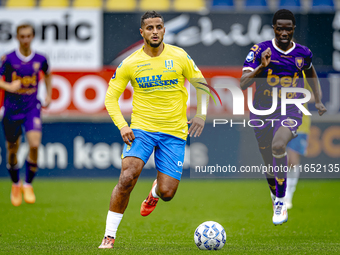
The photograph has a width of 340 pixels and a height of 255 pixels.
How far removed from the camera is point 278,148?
6.30m

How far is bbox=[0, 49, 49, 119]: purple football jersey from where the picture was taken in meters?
9.25

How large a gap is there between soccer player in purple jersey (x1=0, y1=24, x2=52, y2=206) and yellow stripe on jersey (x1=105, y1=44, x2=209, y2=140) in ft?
12.6

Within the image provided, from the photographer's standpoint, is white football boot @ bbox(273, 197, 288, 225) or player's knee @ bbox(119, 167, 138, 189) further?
white football boot @ bbox(273, 197, 288, 225)

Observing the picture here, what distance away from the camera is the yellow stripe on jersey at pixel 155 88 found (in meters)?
5.56

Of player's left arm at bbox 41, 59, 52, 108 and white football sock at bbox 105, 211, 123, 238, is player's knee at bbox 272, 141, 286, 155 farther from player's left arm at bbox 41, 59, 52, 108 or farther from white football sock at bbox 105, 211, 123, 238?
player's left arm at bbox 41, 59, 52, 108

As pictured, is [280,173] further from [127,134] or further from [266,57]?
[127,134]

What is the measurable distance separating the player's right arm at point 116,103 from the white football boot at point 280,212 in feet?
6.30

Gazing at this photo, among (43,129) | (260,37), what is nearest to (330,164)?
(260,37)

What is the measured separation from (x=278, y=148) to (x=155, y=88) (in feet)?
5.24

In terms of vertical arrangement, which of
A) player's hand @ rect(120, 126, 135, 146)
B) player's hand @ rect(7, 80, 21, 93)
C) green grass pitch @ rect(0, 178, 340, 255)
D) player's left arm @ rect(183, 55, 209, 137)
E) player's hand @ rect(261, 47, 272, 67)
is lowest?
green grass pitch @ rect(0, 178, 340, 255)

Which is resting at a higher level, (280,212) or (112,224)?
(112,224)

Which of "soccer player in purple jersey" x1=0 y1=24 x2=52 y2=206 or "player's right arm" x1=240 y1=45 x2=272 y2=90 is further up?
"player's right arm" x1=240 y1=45 x2=272 y2=90

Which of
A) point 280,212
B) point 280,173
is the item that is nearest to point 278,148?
point 280,173

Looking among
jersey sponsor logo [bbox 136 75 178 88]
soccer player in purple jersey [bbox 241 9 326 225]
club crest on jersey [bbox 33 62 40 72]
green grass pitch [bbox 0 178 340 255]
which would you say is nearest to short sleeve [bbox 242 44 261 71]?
soccer player in purple jersey [bbox 241 9 326 225]
